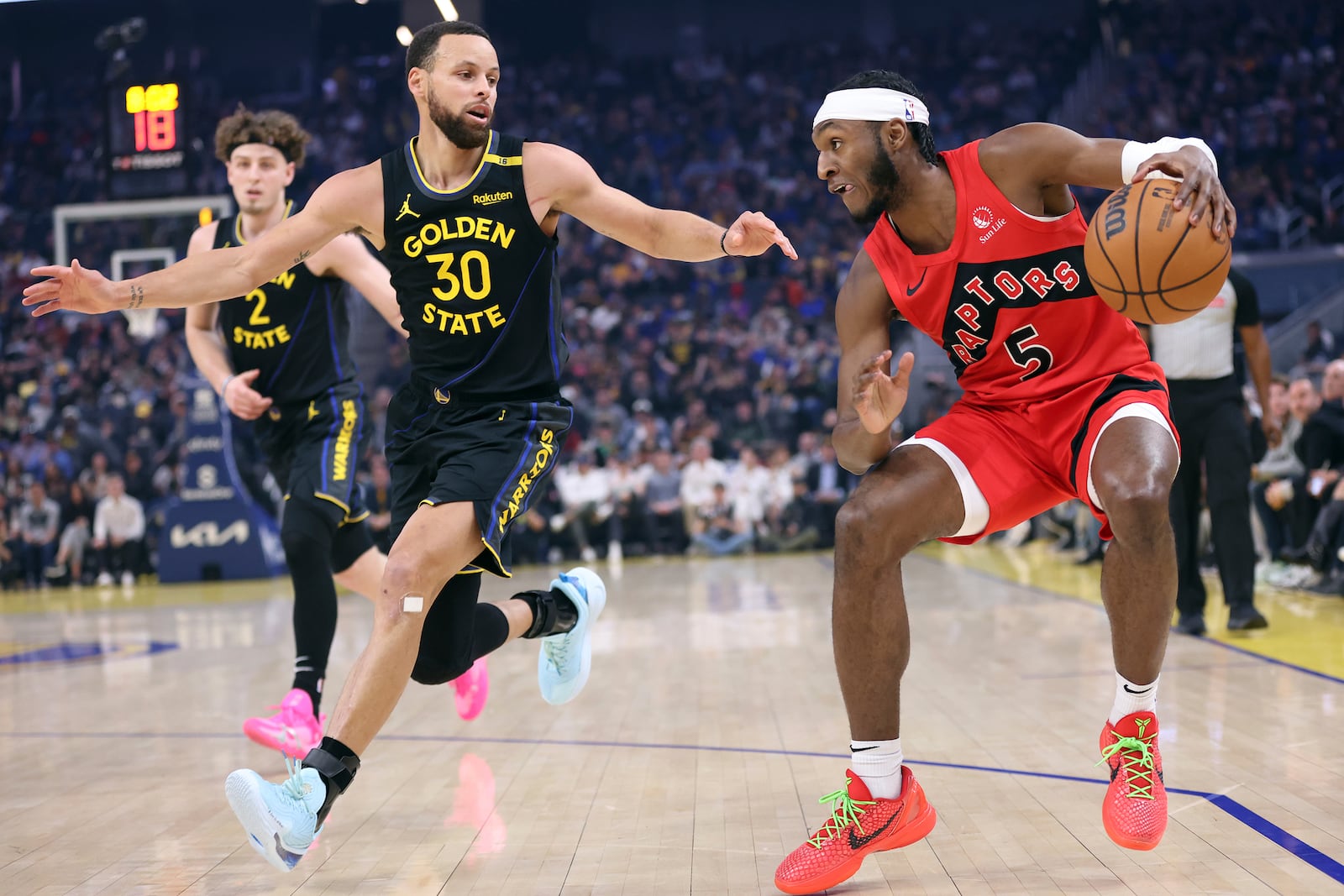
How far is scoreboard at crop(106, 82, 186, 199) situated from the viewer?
39.4 ft

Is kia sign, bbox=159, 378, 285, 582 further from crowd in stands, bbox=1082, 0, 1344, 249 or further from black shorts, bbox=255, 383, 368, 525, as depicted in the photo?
crowd in stands, bbox=1082, 0, 1344, 249

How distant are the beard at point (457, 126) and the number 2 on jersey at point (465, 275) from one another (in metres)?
0.29

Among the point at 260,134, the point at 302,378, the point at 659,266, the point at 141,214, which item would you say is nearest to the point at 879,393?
the point at 302,378

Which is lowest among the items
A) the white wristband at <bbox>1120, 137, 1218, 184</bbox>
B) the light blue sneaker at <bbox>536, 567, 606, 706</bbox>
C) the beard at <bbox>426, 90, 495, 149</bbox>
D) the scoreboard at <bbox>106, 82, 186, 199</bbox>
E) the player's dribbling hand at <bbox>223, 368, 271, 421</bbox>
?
the light blue sneaker at <bbox>536, 567, 606, 706</bbox>

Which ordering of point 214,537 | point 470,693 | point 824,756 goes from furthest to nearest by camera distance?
point 214,537 → point 470,693 → point 824,756

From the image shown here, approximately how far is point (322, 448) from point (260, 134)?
1207 mm

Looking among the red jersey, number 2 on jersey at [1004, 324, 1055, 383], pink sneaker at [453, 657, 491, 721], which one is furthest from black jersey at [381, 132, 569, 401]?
pink sneaker at [453, 657, 491, 721]

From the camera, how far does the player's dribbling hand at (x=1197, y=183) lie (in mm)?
2816

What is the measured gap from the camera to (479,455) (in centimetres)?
342

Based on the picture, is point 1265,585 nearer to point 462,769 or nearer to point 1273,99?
point 462,769

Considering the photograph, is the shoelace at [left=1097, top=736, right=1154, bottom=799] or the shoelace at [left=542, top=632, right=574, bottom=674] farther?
the shoelace at [left=542, top=632, right=574, bottom=674]

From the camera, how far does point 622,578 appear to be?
12086 mm

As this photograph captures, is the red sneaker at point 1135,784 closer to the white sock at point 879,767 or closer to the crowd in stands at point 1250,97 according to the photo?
the white sock at point 879,767

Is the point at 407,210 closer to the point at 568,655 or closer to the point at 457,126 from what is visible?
the point at 457,126
